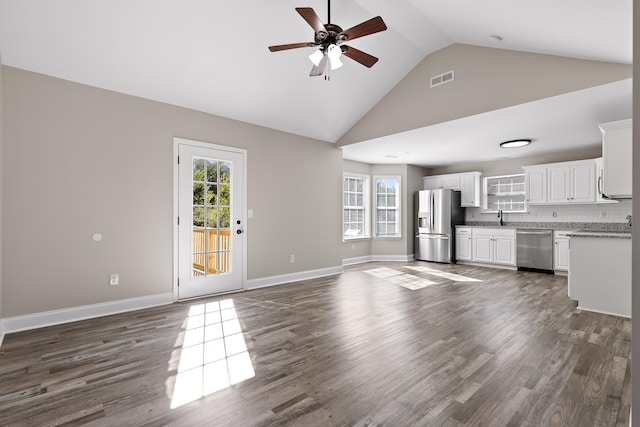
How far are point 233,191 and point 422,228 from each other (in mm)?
5034

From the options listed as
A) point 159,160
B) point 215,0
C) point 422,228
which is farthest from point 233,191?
point 422,228

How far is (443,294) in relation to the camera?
180 inches

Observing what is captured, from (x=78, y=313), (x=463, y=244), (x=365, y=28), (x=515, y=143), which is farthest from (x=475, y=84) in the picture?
(x=78, y=313)

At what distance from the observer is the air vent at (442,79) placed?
4534 millimetres

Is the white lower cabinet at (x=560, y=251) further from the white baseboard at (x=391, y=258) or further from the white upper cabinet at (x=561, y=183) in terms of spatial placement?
the white baseboard at (x=391, y=258)

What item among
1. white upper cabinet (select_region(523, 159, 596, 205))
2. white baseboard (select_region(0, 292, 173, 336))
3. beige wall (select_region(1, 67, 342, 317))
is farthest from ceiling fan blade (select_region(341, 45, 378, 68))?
white upper cabinet (select_region(523, 159, 596, 205))

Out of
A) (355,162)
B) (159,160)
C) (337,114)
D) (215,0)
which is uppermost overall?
(215,0)

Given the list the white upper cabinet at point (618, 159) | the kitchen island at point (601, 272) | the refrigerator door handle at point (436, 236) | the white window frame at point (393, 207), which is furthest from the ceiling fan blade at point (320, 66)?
the refrigerator door handle at point (436, 236)

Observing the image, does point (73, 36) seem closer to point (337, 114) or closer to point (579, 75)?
point (337, 114)

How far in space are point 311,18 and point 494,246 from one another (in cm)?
624

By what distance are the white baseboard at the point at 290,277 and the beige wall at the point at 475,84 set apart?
8.49 feet

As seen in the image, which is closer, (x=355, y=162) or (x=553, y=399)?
(x=553, y=399)

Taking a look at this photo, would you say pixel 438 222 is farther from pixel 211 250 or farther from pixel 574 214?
pixel 211 250

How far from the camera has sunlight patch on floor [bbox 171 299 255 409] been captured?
2131mm
